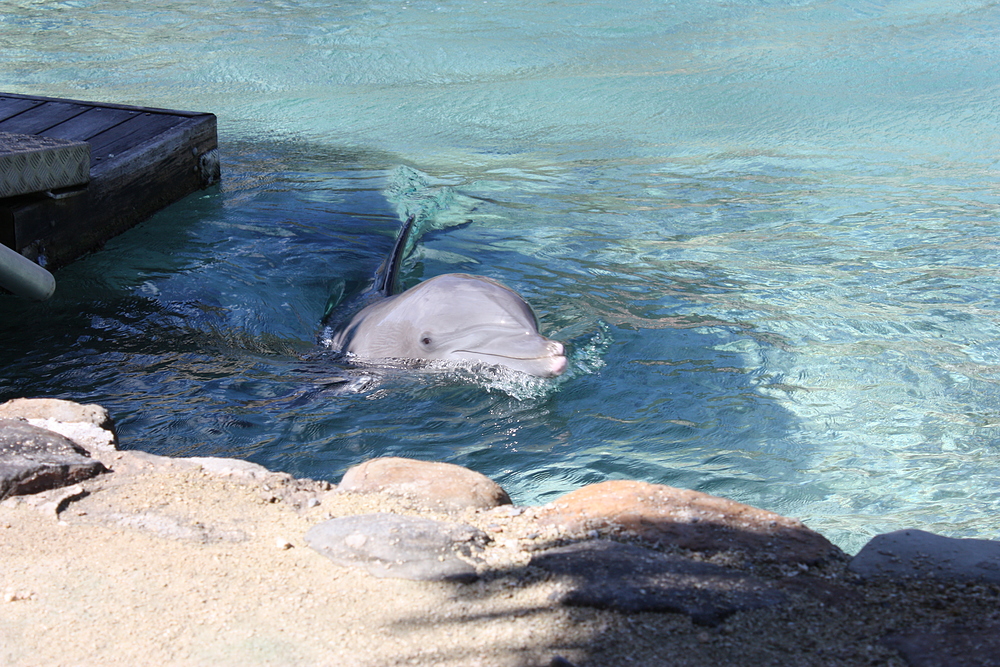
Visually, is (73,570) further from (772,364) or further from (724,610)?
(772,364)

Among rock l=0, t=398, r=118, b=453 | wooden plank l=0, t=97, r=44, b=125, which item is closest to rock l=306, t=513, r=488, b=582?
rock l=0, t=398, r=118, b=453

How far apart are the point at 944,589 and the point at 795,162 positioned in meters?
6.88

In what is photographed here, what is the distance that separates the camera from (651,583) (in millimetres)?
2152

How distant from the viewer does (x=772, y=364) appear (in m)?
4.45

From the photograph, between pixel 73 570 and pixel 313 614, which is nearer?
pixel 313 614

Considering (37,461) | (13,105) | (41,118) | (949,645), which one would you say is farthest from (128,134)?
(949,645)

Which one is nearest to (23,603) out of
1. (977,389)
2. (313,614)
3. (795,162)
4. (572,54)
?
(313,614)

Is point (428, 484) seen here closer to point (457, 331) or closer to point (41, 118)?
point (457, 331)

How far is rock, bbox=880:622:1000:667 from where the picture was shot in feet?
5.96

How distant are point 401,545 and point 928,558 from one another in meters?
1.36

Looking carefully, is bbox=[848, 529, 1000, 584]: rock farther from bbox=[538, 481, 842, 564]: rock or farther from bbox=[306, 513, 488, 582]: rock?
bbox=[306, 513, 488, 582]: rock

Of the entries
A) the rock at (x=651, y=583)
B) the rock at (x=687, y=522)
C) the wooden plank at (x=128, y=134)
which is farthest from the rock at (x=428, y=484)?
the wooden plank at (x=128, y=134)

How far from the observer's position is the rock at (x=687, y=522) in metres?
2.41

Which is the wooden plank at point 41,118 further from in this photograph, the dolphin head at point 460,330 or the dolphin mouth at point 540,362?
the dolphin mouth at point 540,362
